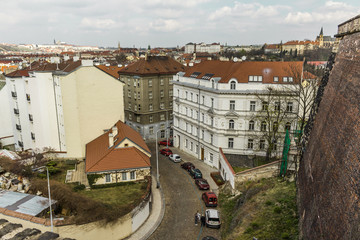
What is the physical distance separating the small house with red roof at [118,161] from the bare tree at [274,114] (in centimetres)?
1455

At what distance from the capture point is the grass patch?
57.5ft

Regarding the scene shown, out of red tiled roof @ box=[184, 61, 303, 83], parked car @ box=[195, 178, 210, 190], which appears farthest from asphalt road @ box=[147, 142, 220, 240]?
red tiled roof @ box=[184, 61, 303, 83]

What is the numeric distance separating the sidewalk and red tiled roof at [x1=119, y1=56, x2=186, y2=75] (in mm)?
26900

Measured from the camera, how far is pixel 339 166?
40.3 ft

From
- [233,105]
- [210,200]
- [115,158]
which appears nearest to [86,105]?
[115,158]

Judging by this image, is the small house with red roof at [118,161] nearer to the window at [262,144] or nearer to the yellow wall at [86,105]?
the yellow wall at [86,105]

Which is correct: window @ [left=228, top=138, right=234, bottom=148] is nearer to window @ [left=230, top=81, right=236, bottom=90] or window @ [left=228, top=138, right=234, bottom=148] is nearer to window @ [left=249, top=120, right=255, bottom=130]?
window @ [left=249, top=120, right=255, bottom=130]

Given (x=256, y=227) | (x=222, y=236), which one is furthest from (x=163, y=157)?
(x=256, y=227)

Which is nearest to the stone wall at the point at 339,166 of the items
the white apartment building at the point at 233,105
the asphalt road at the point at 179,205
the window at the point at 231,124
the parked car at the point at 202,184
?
the asphalt road at the point at 179,205

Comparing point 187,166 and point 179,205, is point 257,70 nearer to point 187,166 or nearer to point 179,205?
point 187,166

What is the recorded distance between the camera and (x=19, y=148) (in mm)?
41688

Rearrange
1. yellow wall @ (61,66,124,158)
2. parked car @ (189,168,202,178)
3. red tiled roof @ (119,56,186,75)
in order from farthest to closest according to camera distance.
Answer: red tiled roof @ (119,56,186,75)
parked car @ (189,168,202,178)
yellow wall @ (61,66,124,158)

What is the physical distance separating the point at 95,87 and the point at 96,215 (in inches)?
710

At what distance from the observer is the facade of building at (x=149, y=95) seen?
50969 millimetres
